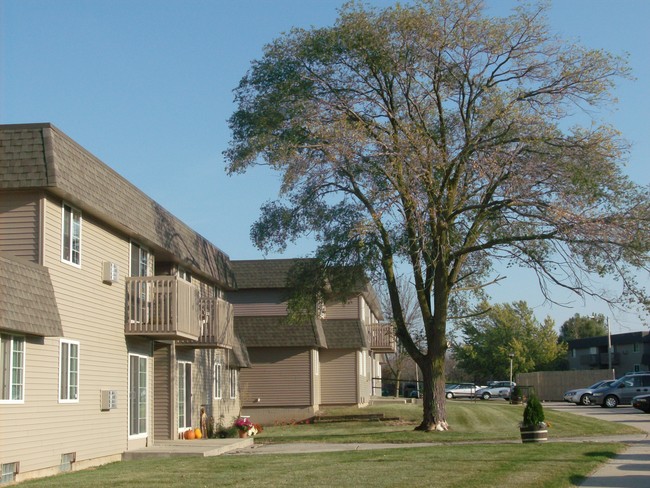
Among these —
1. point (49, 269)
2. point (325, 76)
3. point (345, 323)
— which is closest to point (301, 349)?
point (345, 323)

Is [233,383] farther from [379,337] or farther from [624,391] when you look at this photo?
[624,391]

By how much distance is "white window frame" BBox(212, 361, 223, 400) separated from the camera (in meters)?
29.6

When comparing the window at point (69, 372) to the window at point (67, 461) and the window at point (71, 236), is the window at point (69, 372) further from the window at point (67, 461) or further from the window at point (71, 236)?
the window at point (71, 236)

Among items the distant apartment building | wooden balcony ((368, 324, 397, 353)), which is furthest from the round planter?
the distant apartment building

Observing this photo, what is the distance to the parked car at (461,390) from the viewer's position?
63875 mm

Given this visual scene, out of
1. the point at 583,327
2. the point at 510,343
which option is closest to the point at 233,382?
the point at 510,343

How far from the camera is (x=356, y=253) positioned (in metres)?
25.6

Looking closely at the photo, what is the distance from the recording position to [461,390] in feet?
213

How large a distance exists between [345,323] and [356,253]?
13754 mm

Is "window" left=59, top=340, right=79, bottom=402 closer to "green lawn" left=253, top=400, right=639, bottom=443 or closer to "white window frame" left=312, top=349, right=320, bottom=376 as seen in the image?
"green lawn" left=253, top=400, right=639, bottom=443

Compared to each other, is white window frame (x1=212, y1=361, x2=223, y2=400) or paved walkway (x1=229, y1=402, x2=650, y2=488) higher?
white window frame (x1=212, y1=361, x2=223, y2=400)

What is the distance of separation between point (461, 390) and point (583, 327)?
142 ft

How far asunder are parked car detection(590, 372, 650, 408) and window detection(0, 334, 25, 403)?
36.6 m

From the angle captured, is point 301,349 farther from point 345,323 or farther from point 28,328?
point 28,328
